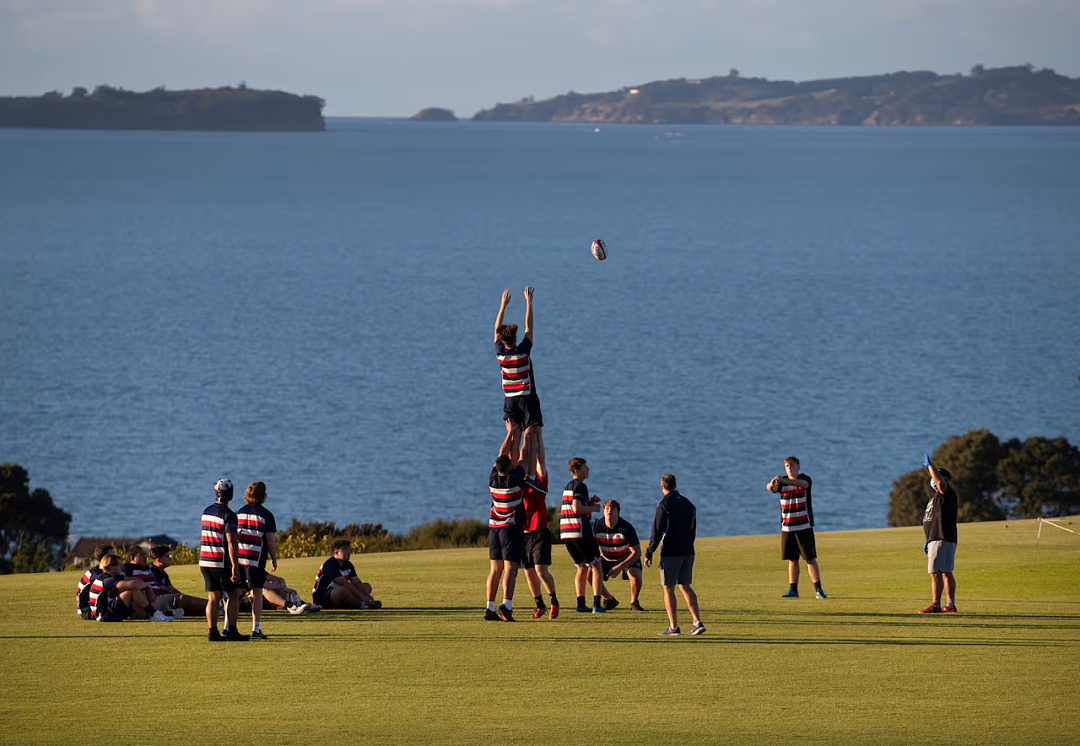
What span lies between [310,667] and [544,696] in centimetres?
253

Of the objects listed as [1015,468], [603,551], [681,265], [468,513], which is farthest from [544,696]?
[681,265]

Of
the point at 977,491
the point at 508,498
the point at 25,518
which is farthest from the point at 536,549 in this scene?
the point at 25,518

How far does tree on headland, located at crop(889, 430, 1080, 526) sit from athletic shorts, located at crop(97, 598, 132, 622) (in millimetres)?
32960

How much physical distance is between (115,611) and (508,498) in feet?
15.7

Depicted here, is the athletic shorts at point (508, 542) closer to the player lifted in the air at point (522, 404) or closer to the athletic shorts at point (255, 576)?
the player lifted in the air at point (522, 404)

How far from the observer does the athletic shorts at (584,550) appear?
51.1 ft

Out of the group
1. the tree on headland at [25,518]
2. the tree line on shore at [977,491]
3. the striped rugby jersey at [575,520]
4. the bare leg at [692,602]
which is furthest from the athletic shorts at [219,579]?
the tree on headland at [25,518]

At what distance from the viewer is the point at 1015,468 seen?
44.5 meters

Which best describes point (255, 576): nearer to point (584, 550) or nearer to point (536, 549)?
point (536, 549)

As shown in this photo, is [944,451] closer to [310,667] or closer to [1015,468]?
[1015,468]

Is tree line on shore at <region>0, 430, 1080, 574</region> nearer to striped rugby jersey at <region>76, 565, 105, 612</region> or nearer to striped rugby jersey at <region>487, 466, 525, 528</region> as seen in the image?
striped rugby jersey at <region>76, 565, 105, 612</region>

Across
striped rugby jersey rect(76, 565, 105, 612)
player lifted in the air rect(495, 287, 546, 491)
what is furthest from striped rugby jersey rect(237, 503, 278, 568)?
player lifted in the air rect(495, 287, 546, 491)

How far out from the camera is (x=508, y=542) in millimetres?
15180

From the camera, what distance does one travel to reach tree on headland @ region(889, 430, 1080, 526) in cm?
4356
